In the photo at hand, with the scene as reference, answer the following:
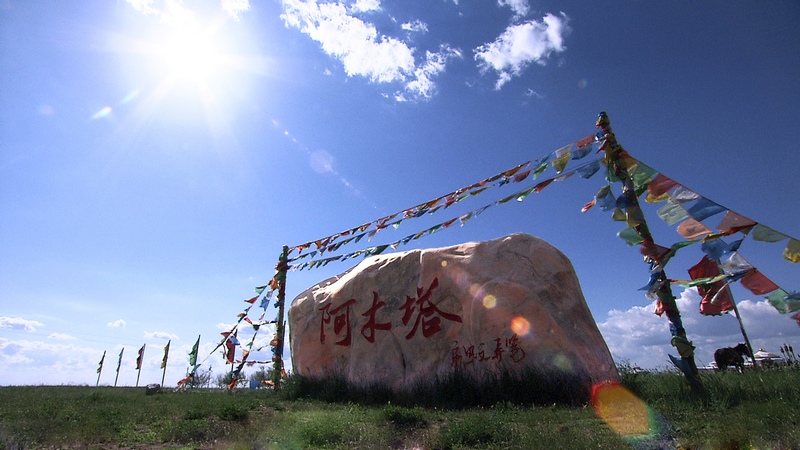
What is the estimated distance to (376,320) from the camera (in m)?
9.76

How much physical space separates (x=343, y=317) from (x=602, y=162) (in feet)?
22.4

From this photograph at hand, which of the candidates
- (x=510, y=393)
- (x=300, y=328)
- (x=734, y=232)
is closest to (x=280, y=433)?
(x=510, y=393)

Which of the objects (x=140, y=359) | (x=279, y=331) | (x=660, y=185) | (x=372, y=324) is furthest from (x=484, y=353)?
(x=140, y=359)

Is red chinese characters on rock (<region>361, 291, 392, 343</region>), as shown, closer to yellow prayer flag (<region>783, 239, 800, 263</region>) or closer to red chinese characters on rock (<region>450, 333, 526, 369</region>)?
red chinese characters on rock (<region>450, 333, 526, 369</region>)

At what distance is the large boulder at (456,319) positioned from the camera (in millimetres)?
7066

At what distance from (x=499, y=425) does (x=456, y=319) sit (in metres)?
3.78

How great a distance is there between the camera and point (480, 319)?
7.73 metres

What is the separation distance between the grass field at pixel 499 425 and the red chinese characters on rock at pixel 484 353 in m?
0.86

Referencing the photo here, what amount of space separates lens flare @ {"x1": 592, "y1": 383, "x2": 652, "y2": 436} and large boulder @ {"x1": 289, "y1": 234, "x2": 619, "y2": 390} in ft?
0.96

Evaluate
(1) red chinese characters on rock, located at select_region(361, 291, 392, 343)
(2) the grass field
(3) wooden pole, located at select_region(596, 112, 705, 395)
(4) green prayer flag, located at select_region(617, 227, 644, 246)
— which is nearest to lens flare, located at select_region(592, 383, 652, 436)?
(2) the grass field

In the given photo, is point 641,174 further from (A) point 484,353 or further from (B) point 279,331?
(B) point 279,331

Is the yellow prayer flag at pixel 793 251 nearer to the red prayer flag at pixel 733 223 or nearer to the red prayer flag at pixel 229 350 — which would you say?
the red prayer flag at pixel 733 223

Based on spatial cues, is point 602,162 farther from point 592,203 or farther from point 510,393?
point 510,393

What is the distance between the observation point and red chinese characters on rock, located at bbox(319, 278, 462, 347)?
343 inches
